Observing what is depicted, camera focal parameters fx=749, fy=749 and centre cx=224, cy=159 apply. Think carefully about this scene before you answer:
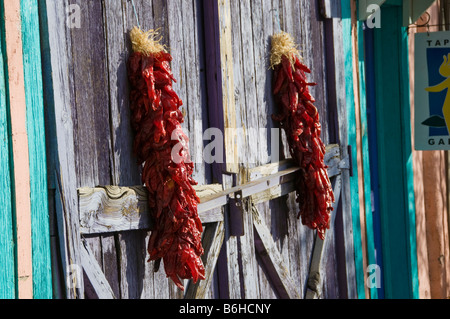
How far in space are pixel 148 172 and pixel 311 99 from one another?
5.58 feet

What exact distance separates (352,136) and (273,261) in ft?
5.22

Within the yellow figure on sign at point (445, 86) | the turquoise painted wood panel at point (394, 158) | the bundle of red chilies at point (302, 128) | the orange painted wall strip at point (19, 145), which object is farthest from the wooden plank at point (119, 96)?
the turquoise painted wood panel at point (394, 158)

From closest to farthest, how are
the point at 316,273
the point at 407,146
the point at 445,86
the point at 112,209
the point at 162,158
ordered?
1. the point at 112,209
2. the point at 162,158
3. the point at 316,273
4. the point at 445,86
5. the point at 407,146

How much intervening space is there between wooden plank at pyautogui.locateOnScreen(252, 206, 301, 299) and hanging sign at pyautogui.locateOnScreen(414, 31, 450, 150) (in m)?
1.96

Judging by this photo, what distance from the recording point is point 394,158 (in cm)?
697

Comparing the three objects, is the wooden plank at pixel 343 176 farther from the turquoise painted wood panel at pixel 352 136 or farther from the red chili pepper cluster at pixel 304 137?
the red chili pepper cluster at pixel 304 137

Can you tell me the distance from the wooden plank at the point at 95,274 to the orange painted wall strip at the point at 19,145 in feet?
1.05

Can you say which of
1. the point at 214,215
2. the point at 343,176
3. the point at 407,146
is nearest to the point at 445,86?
the point at 407,146

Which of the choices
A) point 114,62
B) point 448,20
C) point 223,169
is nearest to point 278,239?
point 223,169

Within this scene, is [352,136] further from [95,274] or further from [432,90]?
[95,274]

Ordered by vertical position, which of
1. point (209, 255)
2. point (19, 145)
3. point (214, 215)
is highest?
point (19, 145)

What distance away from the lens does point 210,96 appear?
4.21m

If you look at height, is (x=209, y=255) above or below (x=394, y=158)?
below

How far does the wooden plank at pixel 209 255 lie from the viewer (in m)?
4.04
